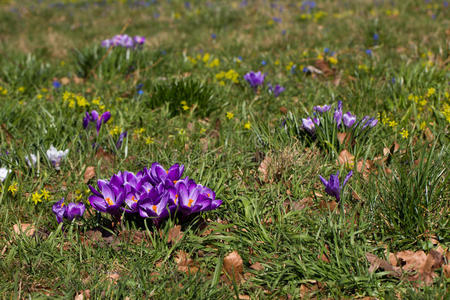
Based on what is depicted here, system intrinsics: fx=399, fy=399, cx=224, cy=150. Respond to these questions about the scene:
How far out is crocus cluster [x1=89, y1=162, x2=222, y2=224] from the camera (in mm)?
2375

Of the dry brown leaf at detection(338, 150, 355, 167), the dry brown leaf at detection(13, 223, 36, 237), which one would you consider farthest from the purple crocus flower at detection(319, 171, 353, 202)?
the dry brown leaf at detection(13, 223, 36, 237)

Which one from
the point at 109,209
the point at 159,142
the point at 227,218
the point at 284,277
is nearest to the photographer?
the point at 284,277

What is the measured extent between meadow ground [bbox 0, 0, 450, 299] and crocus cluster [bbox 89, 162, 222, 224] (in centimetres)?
1

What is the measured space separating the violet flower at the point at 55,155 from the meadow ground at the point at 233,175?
0.4 inches

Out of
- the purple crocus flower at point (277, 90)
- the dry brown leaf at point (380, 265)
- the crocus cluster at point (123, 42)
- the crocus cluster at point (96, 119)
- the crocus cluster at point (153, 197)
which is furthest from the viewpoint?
the crocus cluster at point (123, 42)

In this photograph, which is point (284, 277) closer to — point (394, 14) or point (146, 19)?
point (394, 14)

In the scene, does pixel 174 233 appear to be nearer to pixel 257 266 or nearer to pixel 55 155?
pixel 257 266

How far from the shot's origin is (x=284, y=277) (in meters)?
2.23

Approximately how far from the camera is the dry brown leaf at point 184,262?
2320 mm

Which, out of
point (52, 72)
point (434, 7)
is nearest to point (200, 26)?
point (52, 72)

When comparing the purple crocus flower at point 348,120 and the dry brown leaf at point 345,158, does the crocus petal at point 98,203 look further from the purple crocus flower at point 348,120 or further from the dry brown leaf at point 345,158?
the purple crocus flower at point 348,120

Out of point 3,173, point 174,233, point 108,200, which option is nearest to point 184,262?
point 174,233

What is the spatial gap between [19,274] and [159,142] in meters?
1.55

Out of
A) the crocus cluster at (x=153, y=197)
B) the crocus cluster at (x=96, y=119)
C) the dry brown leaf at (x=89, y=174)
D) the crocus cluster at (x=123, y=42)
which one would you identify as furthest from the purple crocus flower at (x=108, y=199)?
the crocus cluster at (x=123, y=42)
